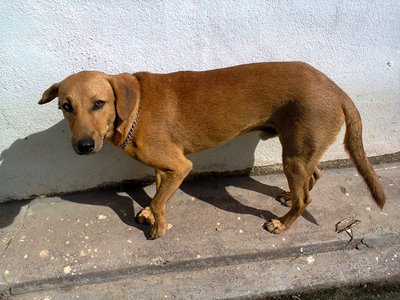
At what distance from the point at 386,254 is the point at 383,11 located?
2.25m

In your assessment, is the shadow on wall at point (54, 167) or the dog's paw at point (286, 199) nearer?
the shadow on wall at point (54, 167)

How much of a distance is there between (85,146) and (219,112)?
1.12 m

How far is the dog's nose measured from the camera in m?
2.39

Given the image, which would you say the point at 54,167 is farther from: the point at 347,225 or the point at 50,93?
the point at 347,225

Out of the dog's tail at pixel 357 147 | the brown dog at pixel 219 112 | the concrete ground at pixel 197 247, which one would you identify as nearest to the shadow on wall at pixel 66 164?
the concrete ground at pixel 197 247

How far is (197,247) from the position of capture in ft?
10.3

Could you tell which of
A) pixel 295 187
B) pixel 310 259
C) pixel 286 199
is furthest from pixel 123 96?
pixel 310 259

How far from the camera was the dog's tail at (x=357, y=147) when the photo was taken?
107 inches

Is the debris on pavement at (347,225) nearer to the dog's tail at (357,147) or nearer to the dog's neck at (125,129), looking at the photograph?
the dog's tail at (357,147)

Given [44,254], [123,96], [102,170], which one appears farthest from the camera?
[102,170]

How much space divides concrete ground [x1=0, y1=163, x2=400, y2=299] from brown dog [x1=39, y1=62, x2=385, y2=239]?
543 mm

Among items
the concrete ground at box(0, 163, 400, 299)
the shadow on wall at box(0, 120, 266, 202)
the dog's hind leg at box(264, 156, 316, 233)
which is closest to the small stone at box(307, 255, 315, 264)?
the concrete ground at box(0, 163, 400, 299)

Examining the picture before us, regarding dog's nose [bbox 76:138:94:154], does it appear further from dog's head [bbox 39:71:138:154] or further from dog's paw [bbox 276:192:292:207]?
dog's paw [bbox 276:192:292:207]

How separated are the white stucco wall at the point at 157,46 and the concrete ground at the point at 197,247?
683 mm
